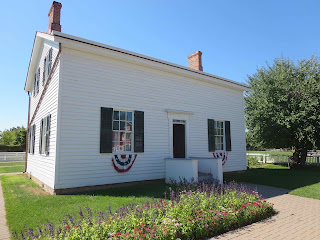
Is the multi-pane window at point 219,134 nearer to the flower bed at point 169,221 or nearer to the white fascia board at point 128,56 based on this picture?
the white fascia board at point 128,56

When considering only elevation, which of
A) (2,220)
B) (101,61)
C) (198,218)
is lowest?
(2,220)

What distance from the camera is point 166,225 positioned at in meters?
3.94

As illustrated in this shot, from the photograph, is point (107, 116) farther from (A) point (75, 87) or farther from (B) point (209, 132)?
(B) point (209, 132)

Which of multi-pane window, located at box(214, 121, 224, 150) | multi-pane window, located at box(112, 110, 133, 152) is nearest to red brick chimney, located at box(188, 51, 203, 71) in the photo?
multi-pane window, located at box(214, 121, 224, 150)

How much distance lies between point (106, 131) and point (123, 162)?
1.37m

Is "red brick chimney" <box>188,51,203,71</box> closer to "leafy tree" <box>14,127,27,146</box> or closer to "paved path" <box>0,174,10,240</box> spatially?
"paved path" <box>0,174,10,240</box>

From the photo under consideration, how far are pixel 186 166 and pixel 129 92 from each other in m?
3.69

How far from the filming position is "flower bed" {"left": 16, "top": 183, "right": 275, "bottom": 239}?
11.8 feet

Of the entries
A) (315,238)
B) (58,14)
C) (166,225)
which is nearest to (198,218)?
(166,225)

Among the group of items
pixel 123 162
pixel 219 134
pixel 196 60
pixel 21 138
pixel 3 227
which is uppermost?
pixel 196 60

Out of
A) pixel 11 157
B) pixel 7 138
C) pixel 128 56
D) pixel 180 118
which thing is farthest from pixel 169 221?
pixel 7 138

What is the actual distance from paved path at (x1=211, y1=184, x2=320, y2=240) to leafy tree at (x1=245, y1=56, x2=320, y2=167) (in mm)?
8500

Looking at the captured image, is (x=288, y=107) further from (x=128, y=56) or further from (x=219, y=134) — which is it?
(x=128, y=56)

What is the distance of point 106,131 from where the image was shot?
826 cm
